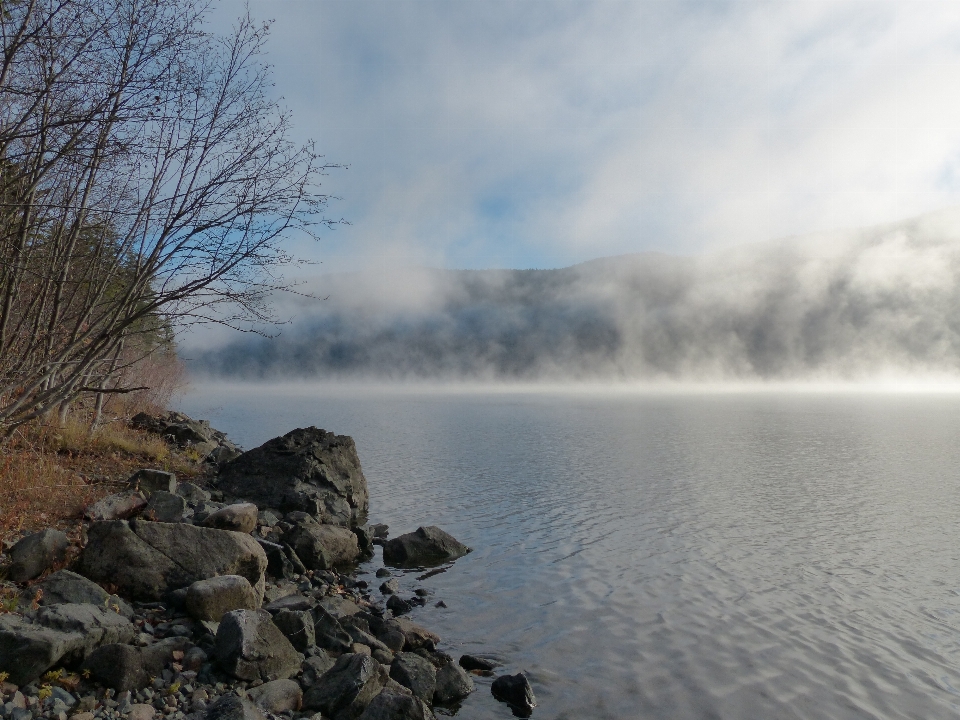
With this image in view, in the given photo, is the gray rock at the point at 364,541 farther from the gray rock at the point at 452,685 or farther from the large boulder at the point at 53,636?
the large boulder at the point at 53,636

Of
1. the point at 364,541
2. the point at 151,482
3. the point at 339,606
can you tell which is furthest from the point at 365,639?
the point at 151,482

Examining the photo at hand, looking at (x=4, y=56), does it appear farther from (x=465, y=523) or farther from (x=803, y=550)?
(x=803, y=550)

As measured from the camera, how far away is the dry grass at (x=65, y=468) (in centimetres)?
1059

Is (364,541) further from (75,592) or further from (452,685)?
(75,592)

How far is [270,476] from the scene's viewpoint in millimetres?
19125

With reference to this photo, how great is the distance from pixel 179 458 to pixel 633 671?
656 inches

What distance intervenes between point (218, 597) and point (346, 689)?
7.41 ft

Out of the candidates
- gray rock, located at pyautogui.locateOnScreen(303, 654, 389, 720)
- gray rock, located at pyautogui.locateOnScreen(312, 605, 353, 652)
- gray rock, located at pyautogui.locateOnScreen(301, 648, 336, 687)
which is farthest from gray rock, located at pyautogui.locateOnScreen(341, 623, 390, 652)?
gray rock, located at pyautogui.locateOnScreen(303, 654, 389, 720)

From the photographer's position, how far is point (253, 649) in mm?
7508

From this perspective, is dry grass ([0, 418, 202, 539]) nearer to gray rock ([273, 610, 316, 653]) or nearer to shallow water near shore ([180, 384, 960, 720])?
gray rock ([273, 610, 316, 653])

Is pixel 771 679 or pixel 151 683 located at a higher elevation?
pixel 151 683

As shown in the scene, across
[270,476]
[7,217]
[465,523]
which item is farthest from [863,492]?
[7,217]

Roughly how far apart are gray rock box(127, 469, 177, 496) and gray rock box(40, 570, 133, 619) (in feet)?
18.8

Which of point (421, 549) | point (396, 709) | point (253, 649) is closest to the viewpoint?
point (396, 709)
